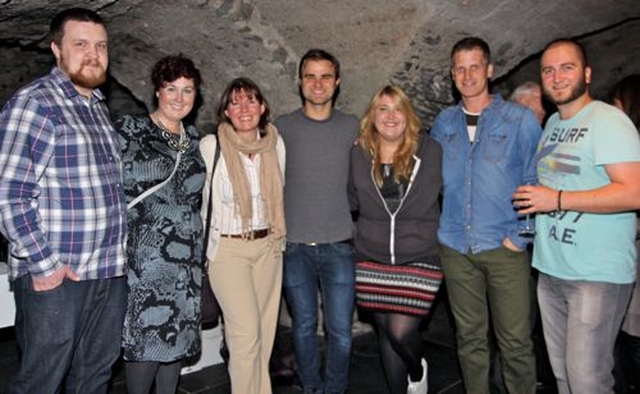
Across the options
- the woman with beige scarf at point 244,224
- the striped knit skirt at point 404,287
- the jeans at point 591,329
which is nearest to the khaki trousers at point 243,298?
the woman with beige scarf at point 244,224

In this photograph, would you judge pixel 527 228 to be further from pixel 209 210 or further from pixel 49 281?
pixel 49 281

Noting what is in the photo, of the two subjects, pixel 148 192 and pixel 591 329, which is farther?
pixel 148 192

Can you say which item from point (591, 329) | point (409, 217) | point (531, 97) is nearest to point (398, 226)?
point (409, 217)

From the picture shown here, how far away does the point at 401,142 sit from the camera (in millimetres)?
2926

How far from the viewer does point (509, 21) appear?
141 inches

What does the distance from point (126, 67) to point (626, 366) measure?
3.87 metres

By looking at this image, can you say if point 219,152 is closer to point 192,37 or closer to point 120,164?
point 120,164

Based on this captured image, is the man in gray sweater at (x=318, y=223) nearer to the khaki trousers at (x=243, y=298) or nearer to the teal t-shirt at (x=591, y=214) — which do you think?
the khaki trousers at (x=243, y=298)

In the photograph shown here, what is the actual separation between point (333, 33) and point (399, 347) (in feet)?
6.27

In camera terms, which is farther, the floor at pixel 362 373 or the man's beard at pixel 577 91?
the floor at pixel 362 373

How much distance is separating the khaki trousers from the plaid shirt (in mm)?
527

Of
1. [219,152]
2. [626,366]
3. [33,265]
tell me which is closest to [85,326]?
[33,265]

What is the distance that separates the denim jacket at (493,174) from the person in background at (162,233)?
125 cm

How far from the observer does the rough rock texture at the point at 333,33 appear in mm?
3410
